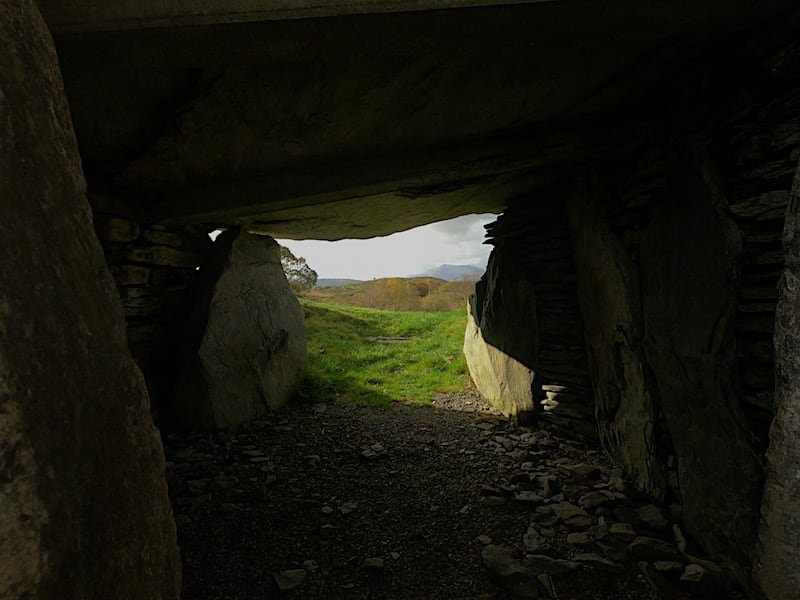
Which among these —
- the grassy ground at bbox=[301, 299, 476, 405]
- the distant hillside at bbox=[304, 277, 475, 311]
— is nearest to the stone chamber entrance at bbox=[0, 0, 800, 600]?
the grassy ground at bbox=[301, 299, 476, 405]

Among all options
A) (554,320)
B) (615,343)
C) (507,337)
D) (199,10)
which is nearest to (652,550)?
(615,343)

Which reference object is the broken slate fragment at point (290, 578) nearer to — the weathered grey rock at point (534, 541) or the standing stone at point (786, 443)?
the weathered grey rock at point (534, 541)

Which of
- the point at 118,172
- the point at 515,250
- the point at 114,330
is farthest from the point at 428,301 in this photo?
the point at 114,330

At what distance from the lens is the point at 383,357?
760cm

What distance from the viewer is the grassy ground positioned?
5.96m

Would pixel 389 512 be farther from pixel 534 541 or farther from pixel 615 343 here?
pixel 615 343

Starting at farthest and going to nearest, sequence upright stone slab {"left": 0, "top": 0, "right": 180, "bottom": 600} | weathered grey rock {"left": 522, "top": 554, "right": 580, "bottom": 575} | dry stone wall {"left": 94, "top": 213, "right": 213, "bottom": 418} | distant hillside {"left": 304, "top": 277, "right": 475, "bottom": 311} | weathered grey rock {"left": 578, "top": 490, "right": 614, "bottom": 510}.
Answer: distant hillside {"left": 304, "top": 277, "right": 475, "bottom": 311}, dry stone wall {"left": 94, "top": 213, "right": 213, "bottom": 418}, weathered grey rock {"left": 578, "top": 490, "right": 614, "bottom": 510}, weathered grey rock {"left": 522, "top": 554, "right": 580, "bottom": 575}, upright stone slab {"left": 0, "top": 0, "right": 180, "bottom": 600}

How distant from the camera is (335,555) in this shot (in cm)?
251

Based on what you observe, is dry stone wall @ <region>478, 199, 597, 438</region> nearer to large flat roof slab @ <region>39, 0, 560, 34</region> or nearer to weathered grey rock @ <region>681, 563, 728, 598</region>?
weathered grey rock @ <region>681, 563, 728, 598</region>

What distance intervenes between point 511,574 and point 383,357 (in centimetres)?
545

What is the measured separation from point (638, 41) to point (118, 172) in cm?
394

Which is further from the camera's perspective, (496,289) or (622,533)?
(496,289)

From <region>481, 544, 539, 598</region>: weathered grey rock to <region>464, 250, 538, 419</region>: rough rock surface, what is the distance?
2.16 m

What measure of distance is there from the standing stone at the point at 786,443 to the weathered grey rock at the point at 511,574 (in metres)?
1.06
